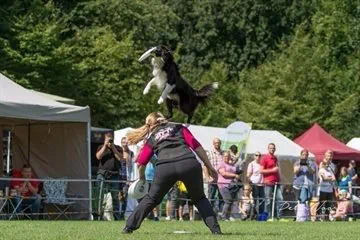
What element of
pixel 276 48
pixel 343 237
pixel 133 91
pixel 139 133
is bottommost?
pixel 343 237

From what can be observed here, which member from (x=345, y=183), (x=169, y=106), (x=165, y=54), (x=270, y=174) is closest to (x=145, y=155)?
(x=169, y=106)

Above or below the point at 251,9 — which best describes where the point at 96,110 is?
Result: below

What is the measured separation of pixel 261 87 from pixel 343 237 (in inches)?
1492

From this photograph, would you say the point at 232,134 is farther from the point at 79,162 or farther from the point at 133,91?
the point at 133,91

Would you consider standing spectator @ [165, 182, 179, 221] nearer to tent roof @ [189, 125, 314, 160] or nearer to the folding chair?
the folding chair

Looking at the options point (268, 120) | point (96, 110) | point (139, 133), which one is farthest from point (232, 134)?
point (268, 120)

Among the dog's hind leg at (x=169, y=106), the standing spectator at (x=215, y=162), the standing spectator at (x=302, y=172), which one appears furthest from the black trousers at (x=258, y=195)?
the dog's hind leg at (x=169, y=106)

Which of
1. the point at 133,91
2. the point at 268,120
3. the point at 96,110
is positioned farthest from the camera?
the point at 268,120

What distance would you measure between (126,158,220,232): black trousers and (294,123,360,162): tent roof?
19173mm

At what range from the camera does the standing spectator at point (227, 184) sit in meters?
19.6

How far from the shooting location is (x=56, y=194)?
63.3 feet

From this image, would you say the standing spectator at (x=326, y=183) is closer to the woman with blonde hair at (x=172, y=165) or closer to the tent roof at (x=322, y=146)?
the tent roof at (x=322, y=146)

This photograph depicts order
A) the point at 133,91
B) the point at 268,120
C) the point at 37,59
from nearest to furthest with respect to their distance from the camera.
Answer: the point at 37,59, the point at 133,91, the point at 268,120

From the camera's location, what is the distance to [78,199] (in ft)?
63.1
